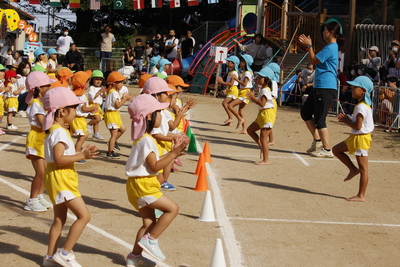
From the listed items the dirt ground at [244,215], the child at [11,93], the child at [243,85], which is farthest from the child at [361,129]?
the child at [11,93]

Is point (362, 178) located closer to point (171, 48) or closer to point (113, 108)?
point (113, 108)

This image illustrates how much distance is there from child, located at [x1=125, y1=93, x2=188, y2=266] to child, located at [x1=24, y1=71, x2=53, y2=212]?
2379 mm

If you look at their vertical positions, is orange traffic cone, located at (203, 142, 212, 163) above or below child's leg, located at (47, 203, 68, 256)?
below

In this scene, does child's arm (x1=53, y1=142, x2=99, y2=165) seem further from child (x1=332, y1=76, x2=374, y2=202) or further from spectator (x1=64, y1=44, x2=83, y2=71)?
spectator (x1=64, y1=44, x2=83, y2=71)

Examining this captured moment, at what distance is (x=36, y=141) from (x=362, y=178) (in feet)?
15.0

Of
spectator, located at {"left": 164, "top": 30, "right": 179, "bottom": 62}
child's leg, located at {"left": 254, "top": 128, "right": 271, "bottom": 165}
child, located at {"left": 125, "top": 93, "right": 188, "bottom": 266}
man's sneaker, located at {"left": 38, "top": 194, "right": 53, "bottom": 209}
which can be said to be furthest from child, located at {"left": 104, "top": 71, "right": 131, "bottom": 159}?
spectator, located at {"left": 164, "top": 30, "right": 179, "bottom": 62}

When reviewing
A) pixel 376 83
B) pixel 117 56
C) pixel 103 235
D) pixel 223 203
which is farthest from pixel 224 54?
pixel 103 235

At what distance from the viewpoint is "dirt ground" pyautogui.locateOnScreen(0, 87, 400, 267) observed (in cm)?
640

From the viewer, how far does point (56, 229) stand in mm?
5793

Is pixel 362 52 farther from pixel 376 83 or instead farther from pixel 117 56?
pixel 117 56

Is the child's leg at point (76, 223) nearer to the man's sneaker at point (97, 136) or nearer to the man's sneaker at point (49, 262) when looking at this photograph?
the man's sneaker at point (49, 262)

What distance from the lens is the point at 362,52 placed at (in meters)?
19.8

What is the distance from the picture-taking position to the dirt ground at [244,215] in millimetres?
6402

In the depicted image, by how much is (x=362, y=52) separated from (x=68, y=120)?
51.0ft
